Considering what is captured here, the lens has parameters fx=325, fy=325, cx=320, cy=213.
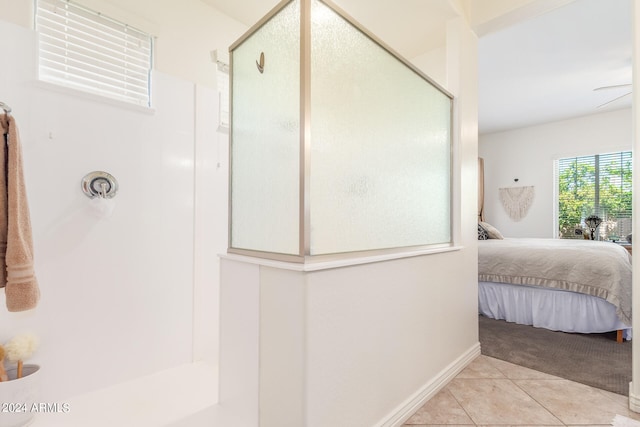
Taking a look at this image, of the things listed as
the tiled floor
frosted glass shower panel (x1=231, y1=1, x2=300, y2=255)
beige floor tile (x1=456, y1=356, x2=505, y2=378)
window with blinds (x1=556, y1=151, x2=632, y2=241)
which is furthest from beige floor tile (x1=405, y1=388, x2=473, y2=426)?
window with blinds (x1=556, y1=151, x2=632, y2=241)

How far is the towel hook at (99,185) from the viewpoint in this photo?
5.92 feet

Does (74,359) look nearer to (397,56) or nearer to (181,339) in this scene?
(181,339)

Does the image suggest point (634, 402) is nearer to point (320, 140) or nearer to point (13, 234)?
point (320, 140)

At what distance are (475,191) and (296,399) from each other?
6.40ft

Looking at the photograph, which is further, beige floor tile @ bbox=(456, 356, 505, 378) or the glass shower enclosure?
beige floor tile @ bbox=(456, 356, 505, 378)

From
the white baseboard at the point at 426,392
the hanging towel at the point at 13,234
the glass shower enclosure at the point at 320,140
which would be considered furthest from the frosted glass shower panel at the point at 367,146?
the hanging towel at the point at 13,234

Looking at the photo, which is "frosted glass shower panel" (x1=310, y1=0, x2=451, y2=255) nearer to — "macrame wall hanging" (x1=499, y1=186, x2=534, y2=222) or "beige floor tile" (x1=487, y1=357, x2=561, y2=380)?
"beige floor tile" (x1=487, y1=357, x2=561, y2=380)

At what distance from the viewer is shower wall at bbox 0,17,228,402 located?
166 cm

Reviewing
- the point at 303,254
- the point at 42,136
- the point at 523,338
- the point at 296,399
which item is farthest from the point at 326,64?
the point at 523,338

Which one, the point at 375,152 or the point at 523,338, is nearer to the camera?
the point at 375,152

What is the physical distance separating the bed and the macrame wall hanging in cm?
331

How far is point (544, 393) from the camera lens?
185 centimetres

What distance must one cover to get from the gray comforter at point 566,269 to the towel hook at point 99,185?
3241 mm

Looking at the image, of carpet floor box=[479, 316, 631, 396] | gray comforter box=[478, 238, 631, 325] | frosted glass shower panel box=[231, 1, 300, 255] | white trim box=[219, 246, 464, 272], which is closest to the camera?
white trim box=[219, 246, 464, 272]
